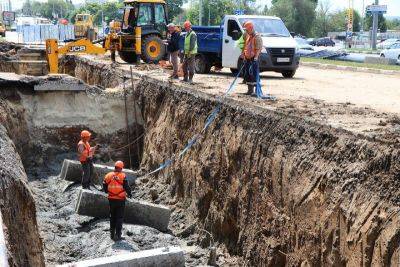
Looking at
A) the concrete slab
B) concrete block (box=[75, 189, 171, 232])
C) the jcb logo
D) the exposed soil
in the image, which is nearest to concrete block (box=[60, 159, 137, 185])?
the exposed soil

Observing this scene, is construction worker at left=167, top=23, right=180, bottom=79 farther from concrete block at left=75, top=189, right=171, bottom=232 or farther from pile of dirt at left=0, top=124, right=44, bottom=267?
pile of dirt at left=0, top=124, right=44, bottom=267

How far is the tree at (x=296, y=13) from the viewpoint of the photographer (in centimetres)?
7369

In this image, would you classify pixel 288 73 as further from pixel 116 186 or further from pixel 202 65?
pixel 116 186

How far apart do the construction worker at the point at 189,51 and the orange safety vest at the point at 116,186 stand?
250 inches

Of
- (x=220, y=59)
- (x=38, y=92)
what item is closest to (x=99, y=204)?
(x=38, y=92)

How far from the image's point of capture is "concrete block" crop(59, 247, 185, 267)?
9055mm

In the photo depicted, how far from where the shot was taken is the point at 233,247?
10.6 metres

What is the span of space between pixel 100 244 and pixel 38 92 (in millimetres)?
8027

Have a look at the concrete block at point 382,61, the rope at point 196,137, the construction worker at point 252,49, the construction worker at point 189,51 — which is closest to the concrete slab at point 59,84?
the construction worker at point 189,51

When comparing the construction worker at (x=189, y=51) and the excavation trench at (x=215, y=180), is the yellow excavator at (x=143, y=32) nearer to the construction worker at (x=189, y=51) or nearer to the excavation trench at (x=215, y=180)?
the excavation trench at (x=215, y=180)

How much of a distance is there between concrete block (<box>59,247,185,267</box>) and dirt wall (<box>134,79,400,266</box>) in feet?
4.21

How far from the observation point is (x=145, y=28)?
23.3 m

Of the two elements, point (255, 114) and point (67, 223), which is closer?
point (255, 114)

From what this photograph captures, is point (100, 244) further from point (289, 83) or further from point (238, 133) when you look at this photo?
point (289, 83)
